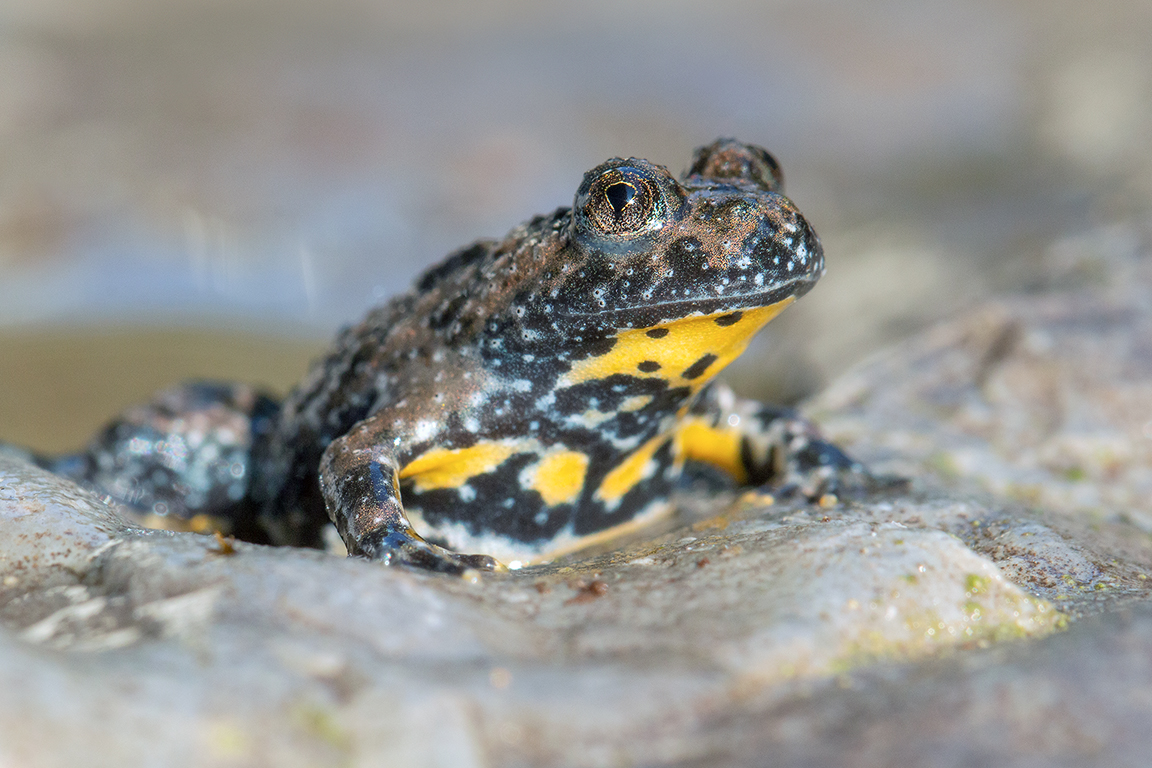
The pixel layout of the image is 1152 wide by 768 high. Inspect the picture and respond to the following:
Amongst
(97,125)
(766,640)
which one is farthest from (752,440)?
(97,125)

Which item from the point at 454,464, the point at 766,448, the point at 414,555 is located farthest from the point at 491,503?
the point at 766,448

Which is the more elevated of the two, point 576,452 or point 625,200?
point 625,200

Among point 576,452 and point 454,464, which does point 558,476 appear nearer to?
point 576,452

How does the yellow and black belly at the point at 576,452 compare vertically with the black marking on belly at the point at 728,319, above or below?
below

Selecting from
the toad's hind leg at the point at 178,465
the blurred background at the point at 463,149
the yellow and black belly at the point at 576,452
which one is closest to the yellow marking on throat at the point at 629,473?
the yellow and black belly at the point at 576,452

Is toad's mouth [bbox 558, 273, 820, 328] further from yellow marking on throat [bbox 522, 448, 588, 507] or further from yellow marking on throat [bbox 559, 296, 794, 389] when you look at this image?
yellow marking on throat [bbox 522, 448, 588, 507]

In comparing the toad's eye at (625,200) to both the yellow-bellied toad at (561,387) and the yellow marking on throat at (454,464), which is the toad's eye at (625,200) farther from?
the yellow marking on throat at (454,464)
